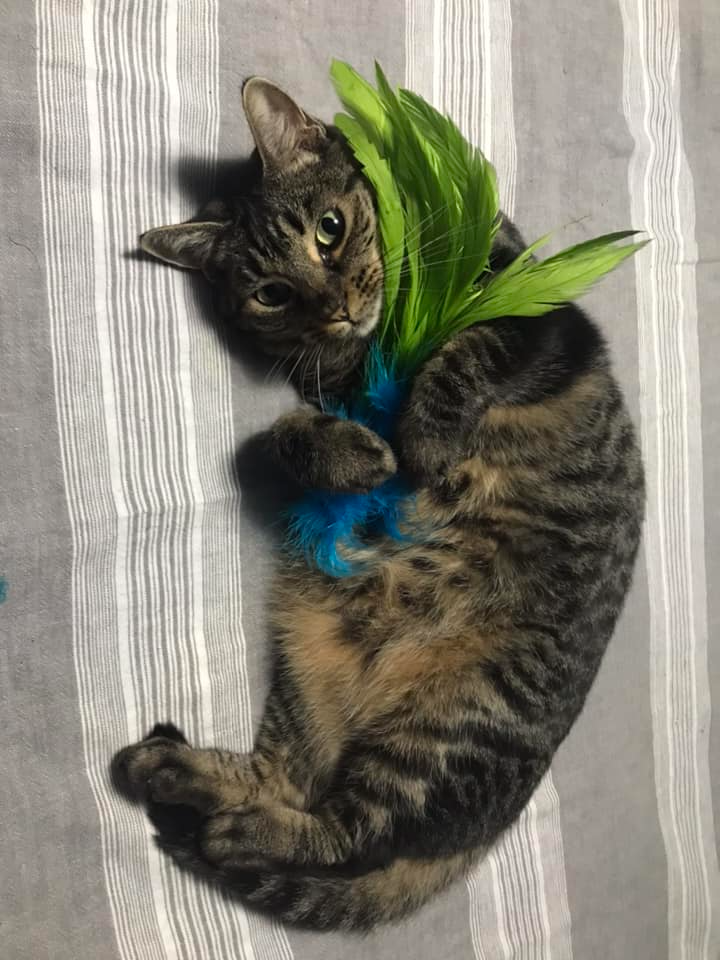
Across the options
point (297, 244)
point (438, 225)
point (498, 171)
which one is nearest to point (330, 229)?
point (297, 244)

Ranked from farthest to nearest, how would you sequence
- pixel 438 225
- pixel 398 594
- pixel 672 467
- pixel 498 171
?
pixel 672 467 < pixel 498 171 < pixel 398 594 < pixel 438 225

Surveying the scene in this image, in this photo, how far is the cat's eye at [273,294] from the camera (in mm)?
1053

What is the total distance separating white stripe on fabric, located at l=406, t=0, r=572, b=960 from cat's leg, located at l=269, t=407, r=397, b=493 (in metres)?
0.62

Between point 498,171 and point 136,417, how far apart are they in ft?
2.75

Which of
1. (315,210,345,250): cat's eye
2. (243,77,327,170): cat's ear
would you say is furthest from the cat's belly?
(243,77,327,170): cat's ear

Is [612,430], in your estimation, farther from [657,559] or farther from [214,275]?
[214,275]

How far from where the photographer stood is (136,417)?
107 centimetres

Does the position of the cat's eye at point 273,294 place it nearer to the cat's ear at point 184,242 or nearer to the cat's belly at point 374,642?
the cat's ear at point 184,242

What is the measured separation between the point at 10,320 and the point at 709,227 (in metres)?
1.50

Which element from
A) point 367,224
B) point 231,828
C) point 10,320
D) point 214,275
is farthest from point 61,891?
point 367,224

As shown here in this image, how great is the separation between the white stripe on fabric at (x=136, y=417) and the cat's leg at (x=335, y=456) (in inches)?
5.1

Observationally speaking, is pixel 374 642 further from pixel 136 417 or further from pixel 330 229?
pixel 330 229

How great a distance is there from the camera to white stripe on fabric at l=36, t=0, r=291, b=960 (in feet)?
3.27

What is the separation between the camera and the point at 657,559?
61.8 inches
